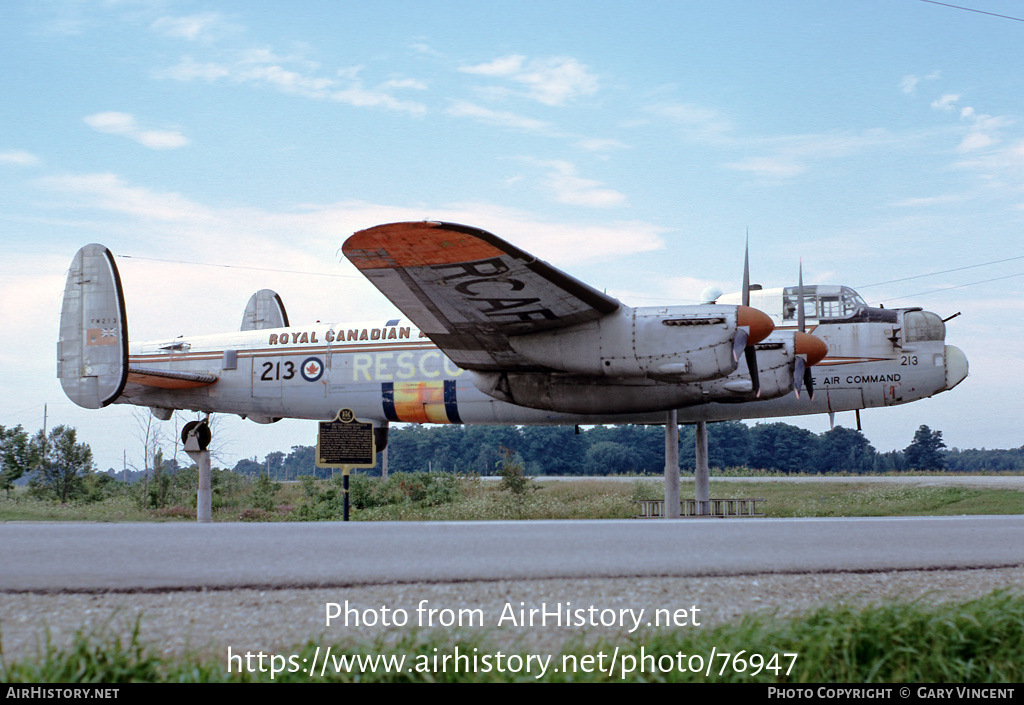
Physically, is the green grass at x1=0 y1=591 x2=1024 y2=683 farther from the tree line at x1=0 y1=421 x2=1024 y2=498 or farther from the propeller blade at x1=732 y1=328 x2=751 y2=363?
the tree line at x1=0 y1=421 x2=1024 y2=498

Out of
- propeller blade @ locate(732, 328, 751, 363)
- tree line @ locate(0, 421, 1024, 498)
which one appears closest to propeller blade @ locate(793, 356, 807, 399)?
propeller blade @ locate(732, 328, 751, 363)

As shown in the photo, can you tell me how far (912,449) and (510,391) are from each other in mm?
71367

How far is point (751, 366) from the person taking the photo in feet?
53.4

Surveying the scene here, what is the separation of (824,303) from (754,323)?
4059mm

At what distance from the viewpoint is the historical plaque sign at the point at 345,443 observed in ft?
59.5

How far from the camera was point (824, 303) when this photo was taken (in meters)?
18.4

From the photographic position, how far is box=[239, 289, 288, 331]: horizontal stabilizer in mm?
27828

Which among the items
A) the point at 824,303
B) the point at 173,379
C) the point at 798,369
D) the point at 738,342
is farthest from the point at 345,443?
the point at 824,303

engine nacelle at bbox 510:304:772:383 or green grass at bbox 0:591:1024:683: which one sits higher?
engine nacelle at bbox 510:304:772:383

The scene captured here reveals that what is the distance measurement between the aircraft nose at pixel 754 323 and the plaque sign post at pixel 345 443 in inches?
346

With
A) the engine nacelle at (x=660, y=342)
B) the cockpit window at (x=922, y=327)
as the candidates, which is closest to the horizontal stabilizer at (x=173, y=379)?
the engine nacelle at (x=660, y=342)

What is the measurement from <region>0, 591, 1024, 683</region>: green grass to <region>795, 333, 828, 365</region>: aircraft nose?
466 inches

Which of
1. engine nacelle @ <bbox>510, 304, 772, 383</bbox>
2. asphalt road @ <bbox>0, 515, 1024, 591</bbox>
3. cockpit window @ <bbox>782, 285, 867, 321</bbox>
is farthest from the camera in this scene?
cockpit window @ <bbox>782, 285, 867, 321</bbox>
